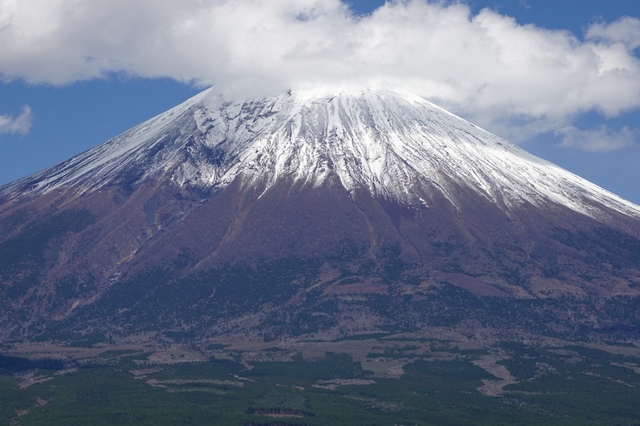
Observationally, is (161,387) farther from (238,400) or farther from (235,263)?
(235,263)

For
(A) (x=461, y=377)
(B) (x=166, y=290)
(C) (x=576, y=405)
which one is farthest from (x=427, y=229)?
(C) (x=576, y=405)

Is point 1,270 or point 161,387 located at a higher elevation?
point 1,270

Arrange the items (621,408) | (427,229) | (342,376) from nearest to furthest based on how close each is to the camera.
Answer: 1. (621,408)
2. (342,376)
3. (427,229)

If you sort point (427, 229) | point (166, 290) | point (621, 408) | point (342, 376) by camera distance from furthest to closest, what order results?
1. point (427, 229)
2. point (166, 290)
3. point (342, 376)
4. point (621, 408)

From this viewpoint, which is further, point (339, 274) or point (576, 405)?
point (339, 274)

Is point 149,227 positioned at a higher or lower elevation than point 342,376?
higher

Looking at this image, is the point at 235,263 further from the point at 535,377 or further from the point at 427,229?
the point at 535,377

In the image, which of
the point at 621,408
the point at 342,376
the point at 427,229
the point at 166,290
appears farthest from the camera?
the point at 427,229

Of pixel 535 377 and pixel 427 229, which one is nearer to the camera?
pixel 535 377

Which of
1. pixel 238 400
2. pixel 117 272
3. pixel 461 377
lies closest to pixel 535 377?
pixel 461 377
